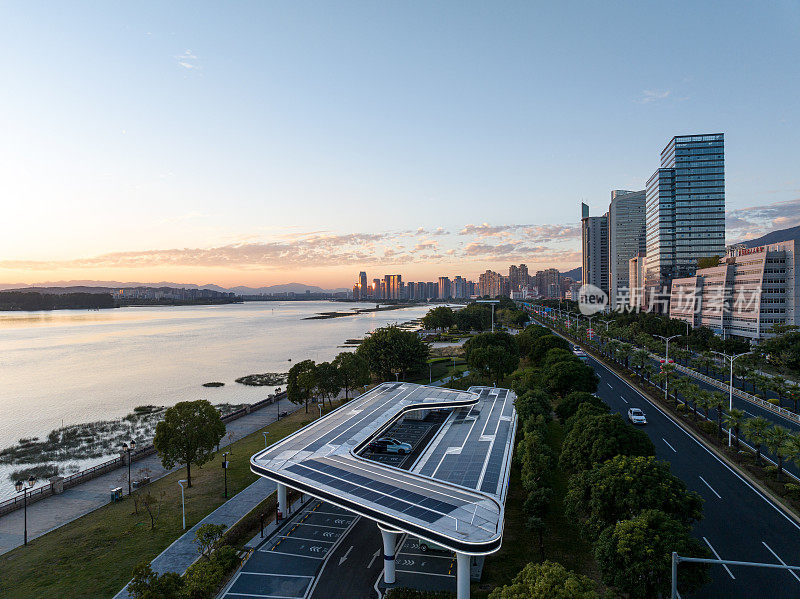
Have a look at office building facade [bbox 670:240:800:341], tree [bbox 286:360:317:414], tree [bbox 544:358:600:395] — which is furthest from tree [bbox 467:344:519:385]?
office building facade [bbox 670:240:800:341]

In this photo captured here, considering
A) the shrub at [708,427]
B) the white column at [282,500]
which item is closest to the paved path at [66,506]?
the white column at [282,500]

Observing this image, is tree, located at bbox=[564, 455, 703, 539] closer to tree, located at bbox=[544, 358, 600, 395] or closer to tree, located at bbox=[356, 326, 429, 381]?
tree, located at bbox=[544, 358, 600, 395]

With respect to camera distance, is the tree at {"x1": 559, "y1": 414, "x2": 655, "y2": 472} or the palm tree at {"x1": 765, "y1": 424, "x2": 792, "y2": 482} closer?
the tree at {"x1": 559, "y1": 414, "x2": 655, "y2": 472}

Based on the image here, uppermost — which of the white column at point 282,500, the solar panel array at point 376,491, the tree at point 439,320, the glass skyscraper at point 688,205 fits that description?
the glass skyscraper at point 688,205

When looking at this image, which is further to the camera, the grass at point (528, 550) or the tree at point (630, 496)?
the grass at point (528, 550)

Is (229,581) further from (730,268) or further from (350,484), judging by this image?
(730,268)

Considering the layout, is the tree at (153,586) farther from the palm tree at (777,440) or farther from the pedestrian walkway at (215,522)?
the palm tree at (777,440)
